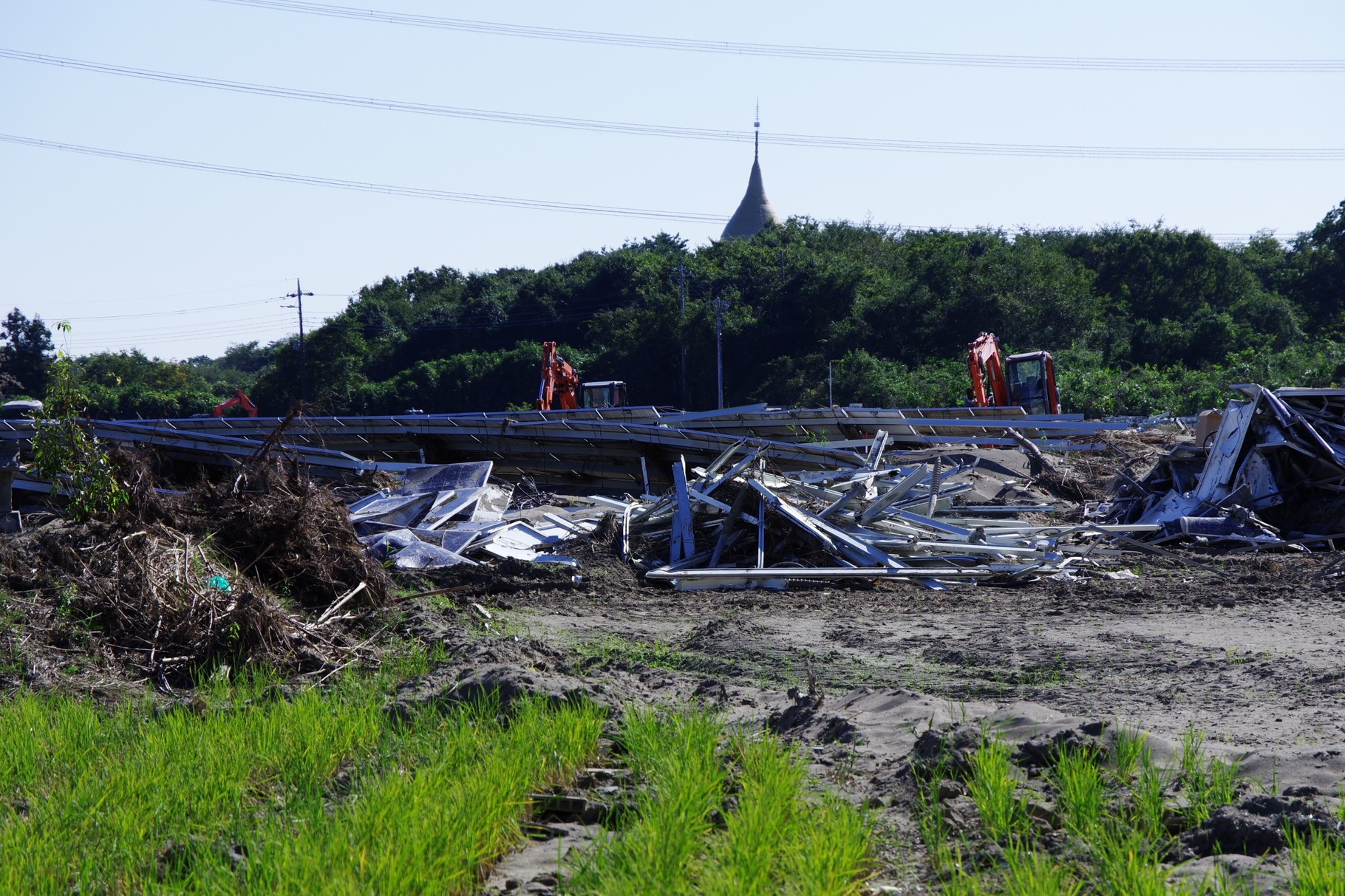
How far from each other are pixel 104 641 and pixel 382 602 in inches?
82.4

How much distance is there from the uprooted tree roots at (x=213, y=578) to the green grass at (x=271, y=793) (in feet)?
4.05

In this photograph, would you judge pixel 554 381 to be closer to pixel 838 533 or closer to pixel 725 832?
pixel 838 533

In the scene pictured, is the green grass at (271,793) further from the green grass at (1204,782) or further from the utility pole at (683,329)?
the utility pole at (683,329)

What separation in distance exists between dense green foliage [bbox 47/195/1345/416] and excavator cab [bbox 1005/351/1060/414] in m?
8.49

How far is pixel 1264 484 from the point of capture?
1306 centimetres

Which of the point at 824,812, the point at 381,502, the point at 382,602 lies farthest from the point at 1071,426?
the point at 824,812

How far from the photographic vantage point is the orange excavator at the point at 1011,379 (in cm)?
2673

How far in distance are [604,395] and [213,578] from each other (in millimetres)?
27038

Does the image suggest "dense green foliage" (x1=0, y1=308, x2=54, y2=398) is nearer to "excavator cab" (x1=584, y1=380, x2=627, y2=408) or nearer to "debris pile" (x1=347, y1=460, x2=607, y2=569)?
"excavator cab" (x1=584, y1=380, x2=627, y2=408)

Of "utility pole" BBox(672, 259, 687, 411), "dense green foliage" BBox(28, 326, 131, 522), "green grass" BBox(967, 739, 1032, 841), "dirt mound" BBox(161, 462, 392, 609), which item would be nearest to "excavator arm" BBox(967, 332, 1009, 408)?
"dirt mound" BBox(161, 462, 392, 609)

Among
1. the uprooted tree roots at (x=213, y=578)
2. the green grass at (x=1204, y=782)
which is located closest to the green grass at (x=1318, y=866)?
the green grass at (x=1204, y=782)

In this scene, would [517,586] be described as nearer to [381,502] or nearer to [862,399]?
[381,502]

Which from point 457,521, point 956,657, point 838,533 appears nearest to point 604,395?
point 457,521

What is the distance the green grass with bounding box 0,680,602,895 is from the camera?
3709 millimetres
